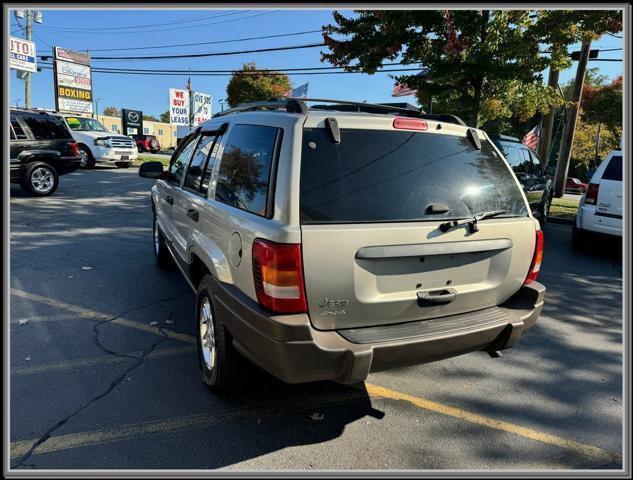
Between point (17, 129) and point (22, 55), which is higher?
point (22, 55)

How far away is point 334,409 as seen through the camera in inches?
117

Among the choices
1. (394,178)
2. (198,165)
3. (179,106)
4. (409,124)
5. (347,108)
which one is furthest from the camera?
(179,106)

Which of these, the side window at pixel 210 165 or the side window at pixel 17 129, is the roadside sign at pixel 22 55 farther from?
the side window at pixel 210 165

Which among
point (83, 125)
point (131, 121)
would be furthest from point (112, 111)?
point (83, 125)

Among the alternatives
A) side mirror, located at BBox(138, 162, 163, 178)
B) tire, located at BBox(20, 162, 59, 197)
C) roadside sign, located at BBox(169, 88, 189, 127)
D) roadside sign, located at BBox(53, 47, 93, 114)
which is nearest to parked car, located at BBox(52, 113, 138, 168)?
→ tire, located at BBox(20, 162, 59, 197)

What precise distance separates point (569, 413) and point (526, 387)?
1.17 ft

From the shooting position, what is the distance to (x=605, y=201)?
722 centimetres

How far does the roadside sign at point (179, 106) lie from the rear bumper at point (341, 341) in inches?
1182

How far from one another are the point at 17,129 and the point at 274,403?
1105 centimetres

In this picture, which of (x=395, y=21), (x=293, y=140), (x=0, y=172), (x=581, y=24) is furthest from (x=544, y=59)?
(x=0, y=172)

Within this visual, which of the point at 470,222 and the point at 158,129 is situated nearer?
the point at 470,222

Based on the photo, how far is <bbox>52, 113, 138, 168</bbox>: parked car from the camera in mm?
17625

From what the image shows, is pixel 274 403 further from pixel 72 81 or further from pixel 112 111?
pixel 112 111

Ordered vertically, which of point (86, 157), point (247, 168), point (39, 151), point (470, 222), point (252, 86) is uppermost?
point (252, 86)
